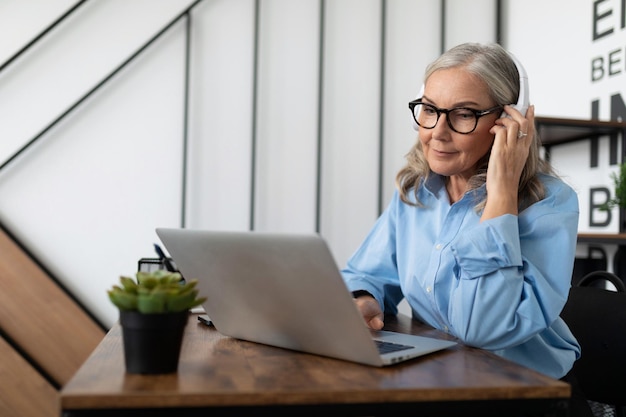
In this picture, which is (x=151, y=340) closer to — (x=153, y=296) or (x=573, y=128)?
(x=153, y=296)

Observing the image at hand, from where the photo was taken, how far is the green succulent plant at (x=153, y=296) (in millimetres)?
793

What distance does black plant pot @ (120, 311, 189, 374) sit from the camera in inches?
31.5

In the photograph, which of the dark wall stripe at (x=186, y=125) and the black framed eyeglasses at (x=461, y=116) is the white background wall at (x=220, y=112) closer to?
the dark wall stripe at (x=186, y=125)

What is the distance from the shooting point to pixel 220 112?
292cm

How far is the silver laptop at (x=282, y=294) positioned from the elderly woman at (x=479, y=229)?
144 mm

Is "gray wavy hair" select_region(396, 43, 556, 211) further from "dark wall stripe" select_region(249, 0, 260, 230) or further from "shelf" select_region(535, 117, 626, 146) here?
"dark wall stripe" select_region(249, 0, 260, 230)

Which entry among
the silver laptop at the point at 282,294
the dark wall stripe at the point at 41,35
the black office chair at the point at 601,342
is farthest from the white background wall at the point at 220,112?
the silver laptop at the point at 282,294

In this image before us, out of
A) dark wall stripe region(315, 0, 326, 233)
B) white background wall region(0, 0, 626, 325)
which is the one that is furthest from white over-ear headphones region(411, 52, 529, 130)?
dark wall stripe region(315, 0, 326, 233)

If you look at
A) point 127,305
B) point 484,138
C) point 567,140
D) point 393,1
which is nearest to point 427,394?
point 127,305

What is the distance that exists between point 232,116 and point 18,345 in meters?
1.27

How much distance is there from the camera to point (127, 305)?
80 cm

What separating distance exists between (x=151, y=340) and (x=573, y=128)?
1.97 meters

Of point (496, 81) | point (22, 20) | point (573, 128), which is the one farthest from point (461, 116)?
point (22, 20)

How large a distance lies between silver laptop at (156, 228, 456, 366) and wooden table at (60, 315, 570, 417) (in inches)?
1.6
